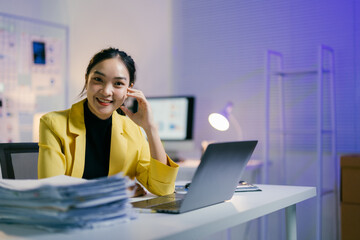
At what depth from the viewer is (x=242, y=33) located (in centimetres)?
363

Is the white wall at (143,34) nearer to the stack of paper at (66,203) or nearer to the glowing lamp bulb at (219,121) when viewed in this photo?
the glowing lamp bulb at (219,121)

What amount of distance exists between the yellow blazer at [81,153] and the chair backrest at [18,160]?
36 cm

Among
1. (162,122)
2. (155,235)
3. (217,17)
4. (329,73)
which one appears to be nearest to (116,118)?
(155,235)

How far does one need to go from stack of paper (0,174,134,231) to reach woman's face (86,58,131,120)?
589mm

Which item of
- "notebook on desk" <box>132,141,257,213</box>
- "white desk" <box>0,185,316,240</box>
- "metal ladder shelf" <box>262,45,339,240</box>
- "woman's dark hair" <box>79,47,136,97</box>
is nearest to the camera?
"white desk" <box>0,185,316,240</box>

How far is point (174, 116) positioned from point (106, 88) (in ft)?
6.52

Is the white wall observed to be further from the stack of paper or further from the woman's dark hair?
the stack of paper

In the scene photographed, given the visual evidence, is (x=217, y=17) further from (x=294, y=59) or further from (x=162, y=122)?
(x=162, y=122)

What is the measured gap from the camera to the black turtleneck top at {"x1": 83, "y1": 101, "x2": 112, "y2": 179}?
1.49 meters

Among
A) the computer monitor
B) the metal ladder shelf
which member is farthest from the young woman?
the computer monitor

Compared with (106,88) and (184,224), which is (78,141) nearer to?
(106,88)

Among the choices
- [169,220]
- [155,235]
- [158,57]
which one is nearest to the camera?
[155,235]

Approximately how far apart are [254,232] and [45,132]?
2.45m

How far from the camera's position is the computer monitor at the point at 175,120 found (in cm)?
341
